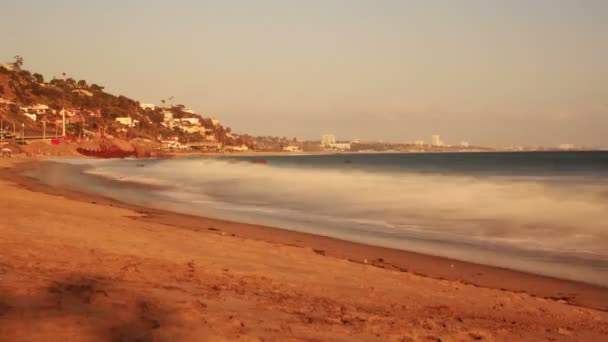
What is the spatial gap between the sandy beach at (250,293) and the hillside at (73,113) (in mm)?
95969

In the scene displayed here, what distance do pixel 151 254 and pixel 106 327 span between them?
414 cm

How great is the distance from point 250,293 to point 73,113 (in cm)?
14434

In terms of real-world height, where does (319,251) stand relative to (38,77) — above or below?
below

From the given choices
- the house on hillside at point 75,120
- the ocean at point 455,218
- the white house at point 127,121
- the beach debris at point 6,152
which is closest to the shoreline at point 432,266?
the ocean at point 455,218

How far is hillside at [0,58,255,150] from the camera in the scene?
380 ft

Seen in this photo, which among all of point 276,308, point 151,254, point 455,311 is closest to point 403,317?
point 455,311

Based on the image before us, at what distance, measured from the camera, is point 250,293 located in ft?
20.9

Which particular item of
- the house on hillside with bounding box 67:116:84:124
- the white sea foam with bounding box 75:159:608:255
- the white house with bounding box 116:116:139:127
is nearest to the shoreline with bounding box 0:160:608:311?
the white sea foam with bounding box 75:159:608:255

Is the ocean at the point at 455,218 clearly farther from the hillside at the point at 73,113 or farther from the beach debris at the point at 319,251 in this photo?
the hillside at the point at 73,113

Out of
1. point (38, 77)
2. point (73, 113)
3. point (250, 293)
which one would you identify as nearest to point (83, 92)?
point (38, 77)

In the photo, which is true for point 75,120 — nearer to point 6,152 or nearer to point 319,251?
point 6,152

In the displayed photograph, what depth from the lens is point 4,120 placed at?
105438 millimetres

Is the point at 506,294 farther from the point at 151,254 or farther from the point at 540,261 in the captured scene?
the point at 151,254

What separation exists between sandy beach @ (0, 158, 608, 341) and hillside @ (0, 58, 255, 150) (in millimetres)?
95969
